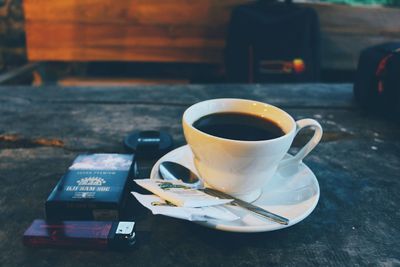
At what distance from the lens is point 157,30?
2.10m

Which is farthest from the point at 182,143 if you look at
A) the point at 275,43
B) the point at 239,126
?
the point at 275,43

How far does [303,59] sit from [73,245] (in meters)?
1.58

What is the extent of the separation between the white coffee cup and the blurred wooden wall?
1532 mm

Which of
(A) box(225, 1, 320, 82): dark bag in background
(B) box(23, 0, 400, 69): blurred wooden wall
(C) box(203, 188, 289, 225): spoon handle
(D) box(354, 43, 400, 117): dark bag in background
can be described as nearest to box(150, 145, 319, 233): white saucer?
(C) box(203, 188, 289, 225): spoon handle

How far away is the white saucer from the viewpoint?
0.54 metres

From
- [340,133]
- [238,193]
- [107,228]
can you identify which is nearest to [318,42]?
[340,133]

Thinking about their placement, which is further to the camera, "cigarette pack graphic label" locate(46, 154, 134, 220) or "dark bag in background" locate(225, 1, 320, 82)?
"dark bag in background" locate(225, 1, 320, 82)

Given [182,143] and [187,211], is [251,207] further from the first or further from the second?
[182,143]

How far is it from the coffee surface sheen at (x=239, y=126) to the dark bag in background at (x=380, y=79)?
477 mm

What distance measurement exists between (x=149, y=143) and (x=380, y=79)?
596mm

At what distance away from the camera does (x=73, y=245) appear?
1.71 feet

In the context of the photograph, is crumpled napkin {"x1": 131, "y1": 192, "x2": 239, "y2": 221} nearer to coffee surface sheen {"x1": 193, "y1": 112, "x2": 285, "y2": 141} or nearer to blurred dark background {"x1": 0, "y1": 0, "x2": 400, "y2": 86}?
coffee surface sheen {"x1": 193, "y1": 112, "x2": 285, "y2": 141}

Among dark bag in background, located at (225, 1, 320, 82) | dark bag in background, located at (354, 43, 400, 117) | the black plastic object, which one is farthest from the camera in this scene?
dark bag in background, located at (225, 1, 320, 82)

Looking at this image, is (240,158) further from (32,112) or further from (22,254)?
(32,112)
